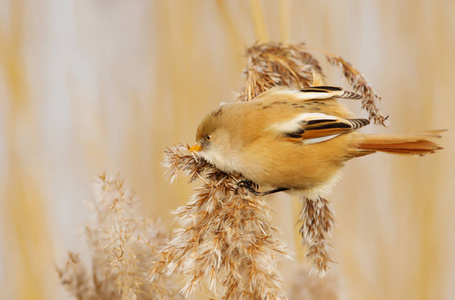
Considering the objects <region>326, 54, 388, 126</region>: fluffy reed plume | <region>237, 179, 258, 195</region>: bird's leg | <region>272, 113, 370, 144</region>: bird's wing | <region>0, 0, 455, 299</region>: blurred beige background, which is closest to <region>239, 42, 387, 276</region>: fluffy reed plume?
<region>326, 54, 388, 126</region>: fluffy reed plume

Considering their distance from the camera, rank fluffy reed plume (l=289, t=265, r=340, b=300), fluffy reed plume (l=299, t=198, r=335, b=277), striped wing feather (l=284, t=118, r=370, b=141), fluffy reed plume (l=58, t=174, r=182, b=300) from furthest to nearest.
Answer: fluffy reed plume (l=289, t=265, r=340, b=300) < striped wing feather (l=284, t=118, r=370, b=141) < fluffy reed plume (l=299, t=198, r=335, b=277) < fluffy reed plume (l=58, t=174, r=182, b=300)

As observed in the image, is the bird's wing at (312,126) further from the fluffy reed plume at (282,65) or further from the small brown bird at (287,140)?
the fluffy reed plume at (282,65)

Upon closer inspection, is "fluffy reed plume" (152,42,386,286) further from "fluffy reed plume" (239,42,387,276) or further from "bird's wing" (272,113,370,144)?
"bird's wing" (272,113,370,144)

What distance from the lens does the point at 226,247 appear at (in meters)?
1.43

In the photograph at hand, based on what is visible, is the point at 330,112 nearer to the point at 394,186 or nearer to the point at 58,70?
the point at 394,186

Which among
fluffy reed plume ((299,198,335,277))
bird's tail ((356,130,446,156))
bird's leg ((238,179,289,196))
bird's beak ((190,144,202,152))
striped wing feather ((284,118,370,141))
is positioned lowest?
fluffy reed plume ((299,198,335,277))

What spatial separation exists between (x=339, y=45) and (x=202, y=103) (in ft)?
2.95

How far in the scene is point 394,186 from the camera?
113 inches

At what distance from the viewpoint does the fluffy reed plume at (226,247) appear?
4.37 ft

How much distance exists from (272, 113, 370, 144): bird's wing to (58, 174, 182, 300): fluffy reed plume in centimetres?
62

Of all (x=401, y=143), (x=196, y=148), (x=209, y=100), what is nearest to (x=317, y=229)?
(x=401, y=143)

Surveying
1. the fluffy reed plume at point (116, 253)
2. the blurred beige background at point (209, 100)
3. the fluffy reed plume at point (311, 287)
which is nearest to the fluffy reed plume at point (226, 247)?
the fluffy reed plume at point (116, 253)

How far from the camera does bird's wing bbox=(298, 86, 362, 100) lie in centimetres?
185

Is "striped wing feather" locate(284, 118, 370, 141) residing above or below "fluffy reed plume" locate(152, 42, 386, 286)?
above
